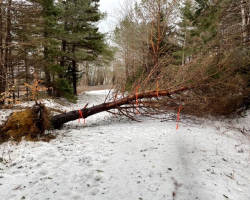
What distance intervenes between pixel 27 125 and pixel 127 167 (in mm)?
3043

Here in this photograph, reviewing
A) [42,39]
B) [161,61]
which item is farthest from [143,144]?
[42,39]

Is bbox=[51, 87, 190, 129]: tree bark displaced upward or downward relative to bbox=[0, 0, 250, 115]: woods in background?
downward

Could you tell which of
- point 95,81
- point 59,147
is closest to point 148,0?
point 59,147

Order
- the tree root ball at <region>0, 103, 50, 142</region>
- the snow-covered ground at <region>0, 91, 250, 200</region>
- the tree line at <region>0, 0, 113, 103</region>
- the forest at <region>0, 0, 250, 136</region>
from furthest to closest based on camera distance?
the tree line at <region>0, 0, 113, 103</region>
the forest at <region>0, 0, 250, 136</region>
the tree root ball at <region>0, 103, 50, 142</region>
the snow-covered ground at <region>0, 91, 250, 200</region>

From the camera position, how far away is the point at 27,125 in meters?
4.28

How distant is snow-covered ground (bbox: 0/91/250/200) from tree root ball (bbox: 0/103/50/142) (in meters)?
0.38

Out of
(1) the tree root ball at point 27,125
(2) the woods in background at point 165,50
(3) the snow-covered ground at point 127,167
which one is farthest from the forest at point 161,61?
(3) the snow-covered ground at point 127,167

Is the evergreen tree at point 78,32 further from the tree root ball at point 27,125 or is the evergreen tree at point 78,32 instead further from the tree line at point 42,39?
the tree root ball at point 27,125

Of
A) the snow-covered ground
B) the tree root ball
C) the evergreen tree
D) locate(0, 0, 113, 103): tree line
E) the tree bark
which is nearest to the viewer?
the snow-covered ground

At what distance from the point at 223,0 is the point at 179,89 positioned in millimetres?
4972

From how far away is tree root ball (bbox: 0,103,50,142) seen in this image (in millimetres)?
4074

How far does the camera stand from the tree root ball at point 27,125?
4.07 m

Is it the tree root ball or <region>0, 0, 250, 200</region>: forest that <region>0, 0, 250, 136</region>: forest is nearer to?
<region>0, 0, 250, 200</region>: forest

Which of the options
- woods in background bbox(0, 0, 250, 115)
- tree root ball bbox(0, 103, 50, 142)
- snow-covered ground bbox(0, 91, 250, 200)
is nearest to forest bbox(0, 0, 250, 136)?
woods in background bbox(0, 0, 250, 115)
